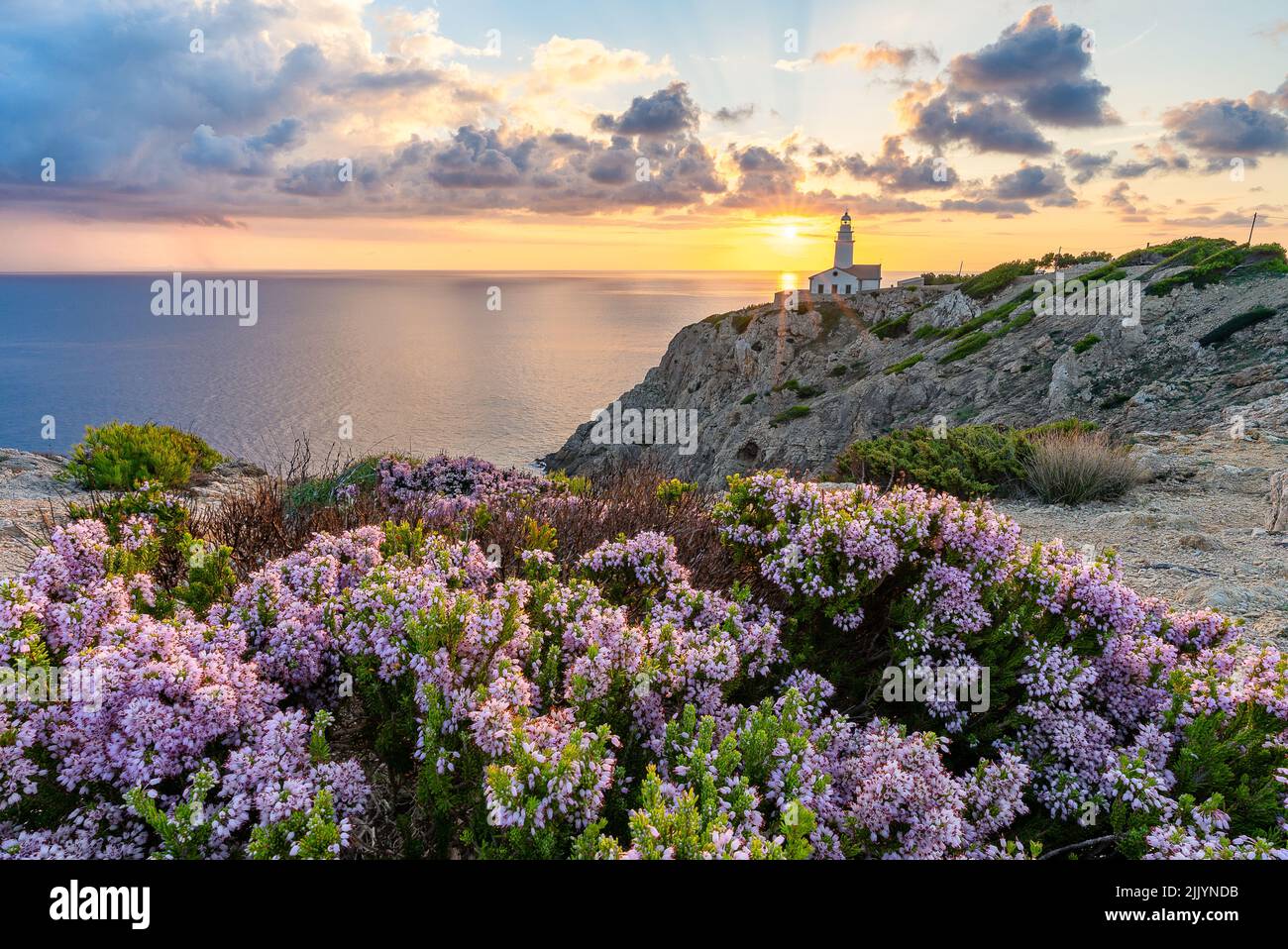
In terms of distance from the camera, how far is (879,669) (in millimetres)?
4668

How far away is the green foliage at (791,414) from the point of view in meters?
42.1

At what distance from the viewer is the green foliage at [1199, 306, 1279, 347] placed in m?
22.9

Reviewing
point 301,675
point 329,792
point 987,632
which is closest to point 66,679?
point 301,675

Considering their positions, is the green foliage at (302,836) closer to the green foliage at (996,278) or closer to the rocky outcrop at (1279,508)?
the rocky outcrop at (1279,508)

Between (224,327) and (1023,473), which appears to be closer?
(1023,473)

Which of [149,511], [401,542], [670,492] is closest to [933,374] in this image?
[670,492]

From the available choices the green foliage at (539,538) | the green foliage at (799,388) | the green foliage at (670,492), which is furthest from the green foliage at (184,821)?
the green foliage at (799,388)

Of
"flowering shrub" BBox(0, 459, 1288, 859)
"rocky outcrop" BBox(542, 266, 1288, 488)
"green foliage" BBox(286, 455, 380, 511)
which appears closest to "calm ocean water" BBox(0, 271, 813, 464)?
"rocky outcrop" BBox(542, 266, 1288, 488)

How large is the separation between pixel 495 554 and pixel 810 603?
2379 millimetres

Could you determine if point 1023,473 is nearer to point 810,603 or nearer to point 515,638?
point 810,603

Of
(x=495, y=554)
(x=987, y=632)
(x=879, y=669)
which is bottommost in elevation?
(x=879, y=669)

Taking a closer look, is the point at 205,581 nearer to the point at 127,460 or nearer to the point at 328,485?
the point at 328,485

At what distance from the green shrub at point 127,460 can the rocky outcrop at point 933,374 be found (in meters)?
9.19

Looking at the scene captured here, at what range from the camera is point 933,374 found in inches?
1382
